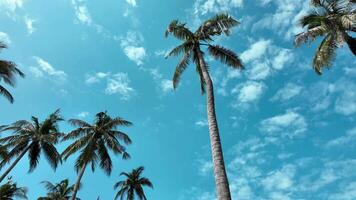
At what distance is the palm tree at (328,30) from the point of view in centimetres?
2021

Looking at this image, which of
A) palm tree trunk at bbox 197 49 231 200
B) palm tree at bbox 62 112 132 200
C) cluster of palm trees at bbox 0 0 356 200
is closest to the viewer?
palm tree trunk at bbox 197 49 231 200

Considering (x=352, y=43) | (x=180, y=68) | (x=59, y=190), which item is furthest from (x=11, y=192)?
(x=352, y=43)

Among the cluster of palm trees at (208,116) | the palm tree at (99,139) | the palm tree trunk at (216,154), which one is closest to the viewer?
the palm tree trunk at (216,154)

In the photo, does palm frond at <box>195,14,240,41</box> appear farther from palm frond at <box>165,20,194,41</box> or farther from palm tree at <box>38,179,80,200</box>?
palm tree at <box>38,179,80,200</box>

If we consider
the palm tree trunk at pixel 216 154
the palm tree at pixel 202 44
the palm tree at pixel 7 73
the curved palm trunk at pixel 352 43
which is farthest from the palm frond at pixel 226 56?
the palm tree at pixel 7 73

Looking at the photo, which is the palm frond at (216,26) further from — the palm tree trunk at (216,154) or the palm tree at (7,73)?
the palm tree at (7,73)

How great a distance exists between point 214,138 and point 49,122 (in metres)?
26.2

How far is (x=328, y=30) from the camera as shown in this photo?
20.7 meters

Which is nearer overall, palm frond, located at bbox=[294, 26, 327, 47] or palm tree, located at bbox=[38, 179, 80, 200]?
palm frond, located at bbox=[294, 26, 327, 47]

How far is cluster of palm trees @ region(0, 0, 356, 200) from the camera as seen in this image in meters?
18.5

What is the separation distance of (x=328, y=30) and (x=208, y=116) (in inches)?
417

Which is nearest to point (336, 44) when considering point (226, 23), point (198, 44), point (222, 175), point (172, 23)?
point (226, 23)

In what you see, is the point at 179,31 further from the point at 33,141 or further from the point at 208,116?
the point at 33,141

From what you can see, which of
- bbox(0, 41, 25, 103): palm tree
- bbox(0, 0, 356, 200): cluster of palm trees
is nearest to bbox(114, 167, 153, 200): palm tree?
bbox(0, 0, 356, 200): cluster of palm trees
